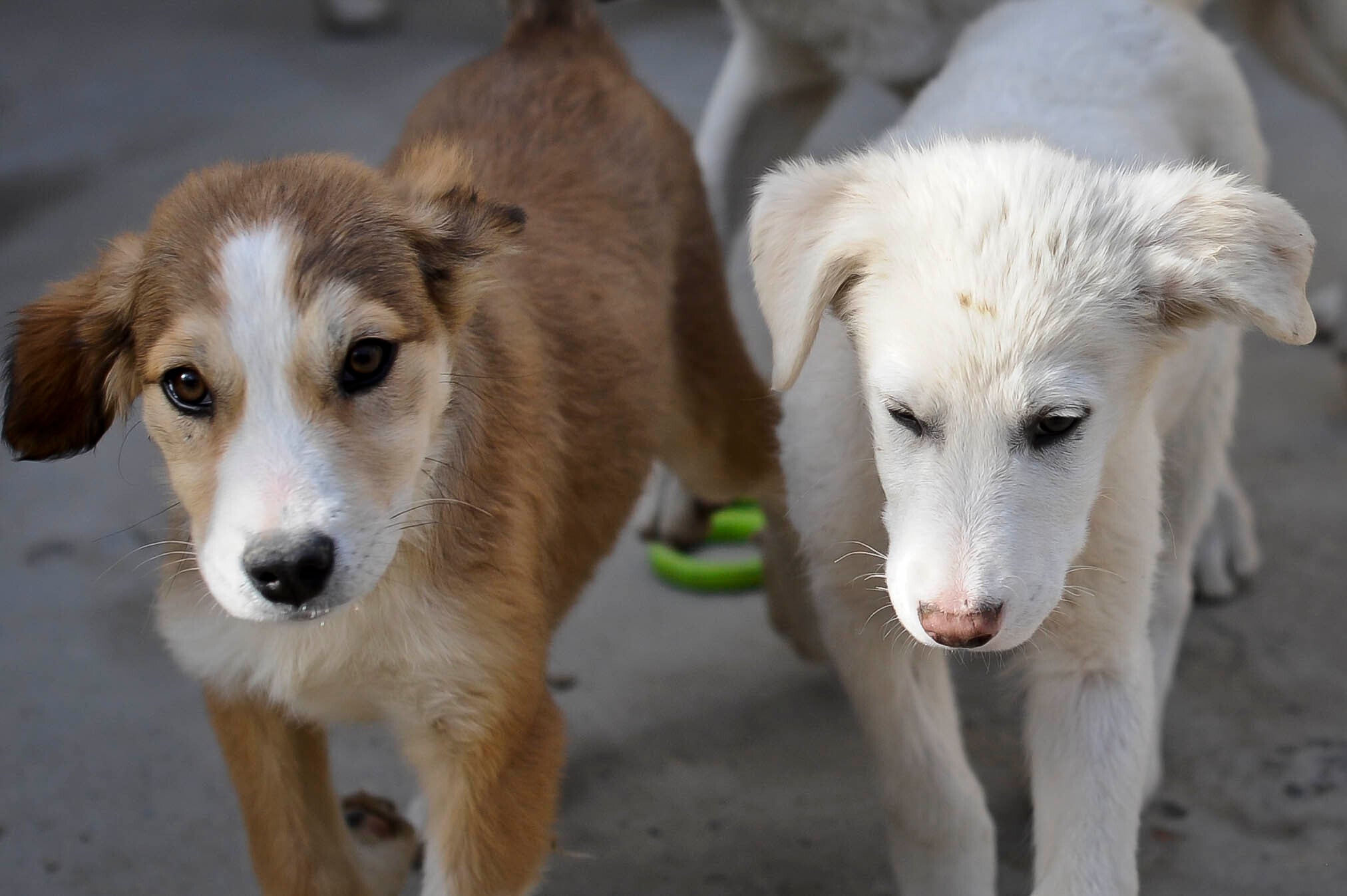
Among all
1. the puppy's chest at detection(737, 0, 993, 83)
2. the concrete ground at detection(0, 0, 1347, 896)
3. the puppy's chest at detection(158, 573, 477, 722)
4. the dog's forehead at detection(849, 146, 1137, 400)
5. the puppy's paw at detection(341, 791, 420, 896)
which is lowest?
the concrete ground at detection(0, 0, 1347, 896)

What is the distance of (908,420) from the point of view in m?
2.61

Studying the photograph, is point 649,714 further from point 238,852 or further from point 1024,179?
point 1024,179

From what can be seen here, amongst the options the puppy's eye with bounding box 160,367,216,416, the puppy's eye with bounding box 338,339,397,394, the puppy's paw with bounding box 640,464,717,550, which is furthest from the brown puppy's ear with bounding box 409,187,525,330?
the puppy's paw with bounding box 640,464,717,550

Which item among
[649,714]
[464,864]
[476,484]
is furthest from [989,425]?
[649,714]

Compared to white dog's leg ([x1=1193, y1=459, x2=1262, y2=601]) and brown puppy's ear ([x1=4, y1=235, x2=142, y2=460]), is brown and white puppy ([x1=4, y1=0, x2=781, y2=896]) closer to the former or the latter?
brown puppy's ear ([x1=4, y1=235, x2=142, y2=460])

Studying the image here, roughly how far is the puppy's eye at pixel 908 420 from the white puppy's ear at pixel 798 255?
0.19 metres

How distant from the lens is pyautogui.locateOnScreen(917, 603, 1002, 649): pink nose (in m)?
2.38

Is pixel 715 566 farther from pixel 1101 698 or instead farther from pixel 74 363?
pixel 74 363

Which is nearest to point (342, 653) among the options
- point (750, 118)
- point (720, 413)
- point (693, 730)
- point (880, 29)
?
point (720, 413)

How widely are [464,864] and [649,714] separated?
1.45 meters

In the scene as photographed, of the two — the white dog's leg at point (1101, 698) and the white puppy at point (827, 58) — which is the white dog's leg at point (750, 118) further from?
the white dog's leg at point (1101, 698)

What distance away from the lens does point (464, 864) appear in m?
2.69

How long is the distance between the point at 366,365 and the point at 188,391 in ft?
0.94

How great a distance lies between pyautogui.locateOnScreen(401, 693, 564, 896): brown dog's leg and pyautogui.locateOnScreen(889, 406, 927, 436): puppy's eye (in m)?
0.88
